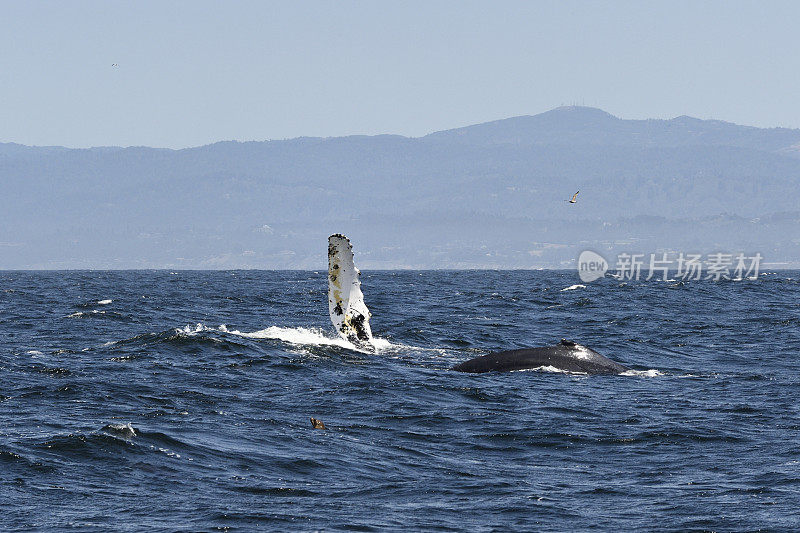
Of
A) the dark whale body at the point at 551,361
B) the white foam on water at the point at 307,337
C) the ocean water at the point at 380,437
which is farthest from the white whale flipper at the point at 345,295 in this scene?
the dark whale body at the point at 551,361

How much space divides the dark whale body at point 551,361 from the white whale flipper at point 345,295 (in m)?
3.59

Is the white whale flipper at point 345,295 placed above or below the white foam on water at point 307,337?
above

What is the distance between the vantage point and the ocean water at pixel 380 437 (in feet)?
40.0

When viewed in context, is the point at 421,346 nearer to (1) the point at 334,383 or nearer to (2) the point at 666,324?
(1) the point at 334,383

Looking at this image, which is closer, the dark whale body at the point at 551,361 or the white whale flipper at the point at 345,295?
the dark whale body at the point at 551,361

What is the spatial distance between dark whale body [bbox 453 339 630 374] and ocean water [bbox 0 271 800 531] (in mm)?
495

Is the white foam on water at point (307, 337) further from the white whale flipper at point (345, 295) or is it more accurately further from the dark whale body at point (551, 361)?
the dark whale body at point (551, 361)

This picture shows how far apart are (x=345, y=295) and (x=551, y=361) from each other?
568cm

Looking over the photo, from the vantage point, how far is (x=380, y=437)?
1664 cm

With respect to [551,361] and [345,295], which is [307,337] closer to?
[345,295]

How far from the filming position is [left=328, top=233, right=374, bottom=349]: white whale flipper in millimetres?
25688

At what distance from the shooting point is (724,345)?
1283 inches

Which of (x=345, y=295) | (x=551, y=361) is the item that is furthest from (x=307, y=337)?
(x=551, y=361)

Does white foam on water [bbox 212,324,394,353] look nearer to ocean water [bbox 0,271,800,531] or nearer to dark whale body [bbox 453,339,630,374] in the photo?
ocean water [bbox 0,271,800,531]
